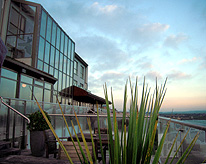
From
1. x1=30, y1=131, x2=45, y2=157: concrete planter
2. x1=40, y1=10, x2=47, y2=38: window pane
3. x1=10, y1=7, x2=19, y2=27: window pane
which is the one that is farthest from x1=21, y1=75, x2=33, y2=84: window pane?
x1=30, y1=131, x2=45, y2=157: concrete planter

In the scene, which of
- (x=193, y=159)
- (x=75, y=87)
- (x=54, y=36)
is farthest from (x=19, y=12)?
(x=193, y=159)

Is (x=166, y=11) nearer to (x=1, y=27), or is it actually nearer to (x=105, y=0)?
(x=105, y=0)

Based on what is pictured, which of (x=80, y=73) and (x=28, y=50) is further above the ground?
(x=80, y=73)

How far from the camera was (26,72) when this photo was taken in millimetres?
12250

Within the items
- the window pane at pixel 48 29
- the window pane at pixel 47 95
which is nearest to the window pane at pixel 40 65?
the window pane at pixel 47 95

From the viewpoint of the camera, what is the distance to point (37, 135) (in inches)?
209

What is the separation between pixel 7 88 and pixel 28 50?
12.2 feet

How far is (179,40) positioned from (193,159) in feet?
34.2

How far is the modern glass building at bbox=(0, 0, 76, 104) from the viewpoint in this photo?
11273 millimetres

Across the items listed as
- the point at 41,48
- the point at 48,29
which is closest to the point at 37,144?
the point at 41,48

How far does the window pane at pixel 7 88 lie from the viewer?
34.0 feet

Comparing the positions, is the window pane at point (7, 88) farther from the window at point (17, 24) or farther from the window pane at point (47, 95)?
the window at point (17, 24)

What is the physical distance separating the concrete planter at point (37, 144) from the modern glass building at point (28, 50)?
6.17m

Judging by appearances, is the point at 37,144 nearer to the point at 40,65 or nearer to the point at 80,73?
the point at 40,65
